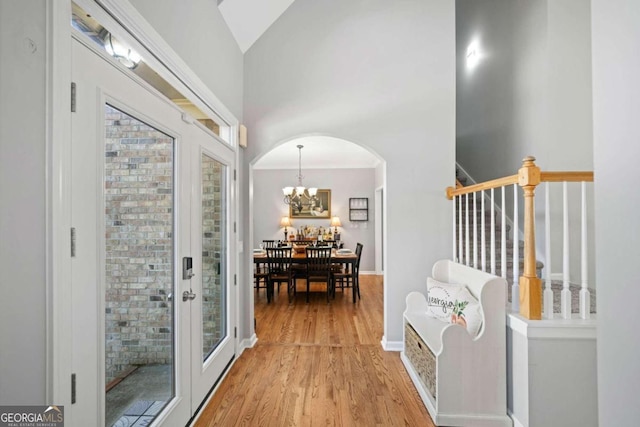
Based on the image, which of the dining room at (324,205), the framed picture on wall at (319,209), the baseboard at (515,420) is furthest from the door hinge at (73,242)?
the framed picture on wall at (319,209)

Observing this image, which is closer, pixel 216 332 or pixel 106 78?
pixel 106 78

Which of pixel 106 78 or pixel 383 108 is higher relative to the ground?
pixel 383 108

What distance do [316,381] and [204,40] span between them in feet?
9.03

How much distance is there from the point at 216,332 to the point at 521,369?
2.19m

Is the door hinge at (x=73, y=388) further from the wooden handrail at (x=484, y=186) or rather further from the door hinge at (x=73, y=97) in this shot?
the wooden handrail at (x=484, y=186)

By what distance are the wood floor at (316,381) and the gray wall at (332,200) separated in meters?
3.56

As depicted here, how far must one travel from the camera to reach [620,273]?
0.65 meters

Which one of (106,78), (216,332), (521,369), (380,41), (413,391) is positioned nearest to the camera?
(106,78)

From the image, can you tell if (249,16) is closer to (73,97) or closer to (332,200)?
(73,97)

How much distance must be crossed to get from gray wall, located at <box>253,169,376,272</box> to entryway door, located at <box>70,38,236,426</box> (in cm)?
517

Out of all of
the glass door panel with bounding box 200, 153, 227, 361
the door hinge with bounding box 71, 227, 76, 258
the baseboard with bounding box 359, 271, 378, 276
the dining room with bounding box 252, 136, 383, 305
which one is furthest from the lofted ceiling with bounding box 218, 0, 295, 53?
the baseboard with bounding box 359, 271, 378, 276

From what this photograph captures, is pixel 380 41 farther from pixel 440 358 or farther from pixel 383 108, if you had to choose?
pixel 440 358

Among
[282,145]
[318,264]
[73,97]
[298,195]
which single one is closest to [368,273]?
[298,195]

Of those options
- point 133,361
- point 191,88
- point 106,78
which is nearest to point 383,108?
point 191,88
